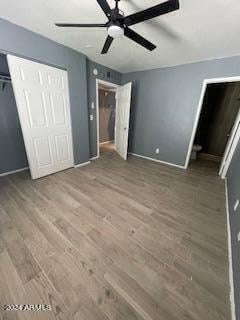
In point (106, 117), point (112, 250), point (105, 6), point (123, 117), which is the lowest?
point (112, 250)

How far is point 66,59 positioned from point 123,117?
188 cm

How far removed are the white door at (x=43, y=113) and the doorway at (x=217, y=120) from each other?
363 cm

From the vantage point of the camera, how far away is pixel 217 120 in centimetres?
443

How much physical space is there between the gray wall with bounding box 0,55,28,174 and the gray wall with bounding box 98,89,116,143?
3.00m

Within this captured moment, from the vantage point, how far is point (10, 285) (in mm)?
1152

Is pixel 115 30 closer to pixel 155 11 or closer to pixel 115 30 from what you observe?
pixel 115 30

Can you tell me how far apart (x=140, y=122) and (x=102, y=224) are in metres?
3.16

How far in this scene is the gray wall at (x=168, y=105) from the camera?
2983 millimetres

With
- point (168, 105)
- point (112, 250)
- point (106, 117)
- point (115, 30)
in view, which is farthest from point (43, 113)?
point (106, 117)

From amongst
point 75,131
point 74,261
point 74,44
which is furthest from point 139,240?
point 74,44

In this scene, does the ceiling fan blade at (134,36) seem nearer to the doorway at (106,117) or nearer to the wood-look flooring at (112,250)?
the wood-look flooring at (112,250)

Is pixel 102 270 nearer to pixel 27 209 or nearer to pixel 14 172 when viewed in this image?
pixel 27 209

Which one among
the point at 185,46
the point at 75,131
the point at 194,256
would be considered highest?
the point at 185,46

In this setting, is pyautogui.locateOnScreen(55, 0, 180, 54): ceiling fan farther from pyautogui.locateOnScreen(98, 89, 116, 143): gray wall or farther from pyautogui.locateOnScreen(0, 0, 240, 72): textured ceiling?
pyautogui.locateOnScreen(98, 89, 116, 143): gray wall
